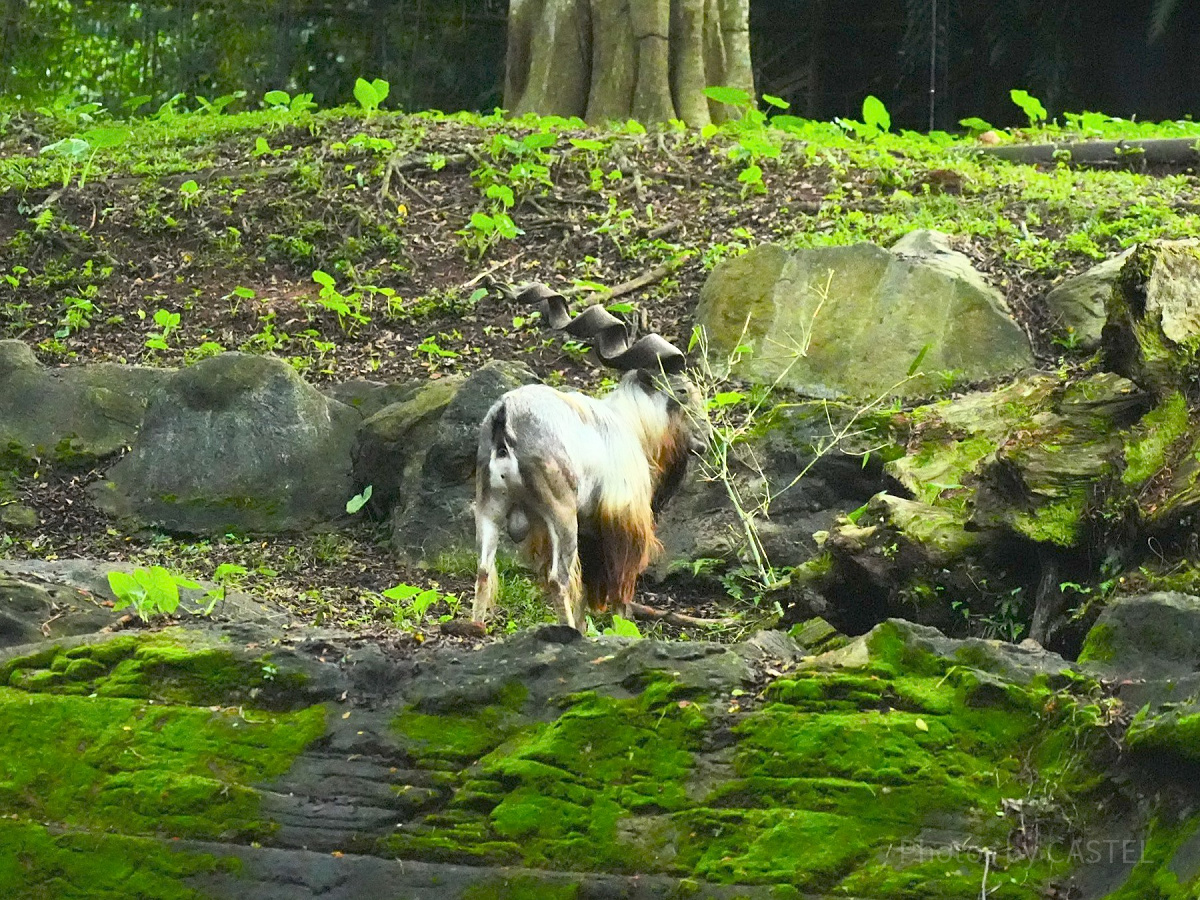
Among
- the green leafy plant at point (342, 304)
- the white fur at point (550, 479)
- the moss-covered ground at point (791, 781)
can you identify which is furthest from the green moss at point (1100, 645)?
the green leafy plant at point (342, 304)

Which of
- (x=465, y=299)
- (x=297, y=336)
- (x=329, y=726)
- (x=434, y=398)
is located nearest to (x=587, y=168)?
(x=465, y=299)

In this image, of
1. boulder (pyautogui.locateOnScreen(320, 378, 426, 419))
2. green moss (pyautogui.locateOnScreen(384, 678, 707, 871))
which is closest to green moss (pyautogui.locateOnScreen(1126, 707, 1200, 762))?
green moss (pyautogui.locateOnScreen(384, 678, 707, 871))

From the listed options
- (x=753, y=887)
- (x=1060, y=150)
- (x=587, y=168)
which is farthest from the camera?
(x=1060, y=150)

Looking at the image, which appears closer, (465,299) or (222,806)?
(222,806)

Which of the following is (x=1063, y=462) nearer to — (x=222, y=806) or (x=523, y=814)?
(x=523, y=814)

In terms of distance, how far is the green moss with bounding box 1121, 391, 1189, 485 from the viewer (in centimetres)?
559

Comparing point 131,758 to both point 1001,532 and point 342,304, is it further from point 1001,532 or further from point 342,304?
point 342,304

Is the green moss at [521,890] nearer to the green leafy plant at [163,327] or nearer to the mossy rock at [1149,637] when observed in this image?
the mossy rock at [1149,637]

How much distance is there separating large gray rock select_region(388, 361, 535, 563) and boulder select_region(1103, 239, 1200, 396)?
11.9 feet

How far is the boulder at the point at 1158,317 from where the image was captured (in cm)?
584

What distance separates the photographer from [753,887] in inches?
162

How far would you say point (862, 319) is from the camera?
32.1 feet

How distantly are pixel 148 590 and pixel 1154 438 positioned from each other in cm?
401

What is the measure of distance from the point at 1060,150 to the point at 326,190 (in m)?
6.52
